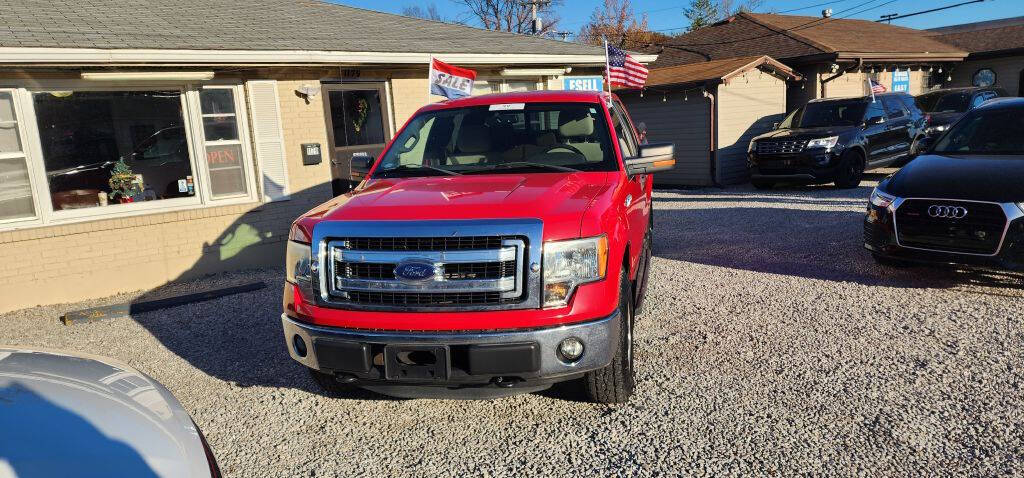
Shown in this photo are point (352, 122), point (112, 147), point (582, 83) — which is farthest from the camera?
point (582, 83)

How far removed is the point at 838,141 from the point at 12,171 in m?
12.6

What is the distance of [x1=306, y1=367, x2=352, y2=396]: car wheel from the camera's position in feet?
12.8

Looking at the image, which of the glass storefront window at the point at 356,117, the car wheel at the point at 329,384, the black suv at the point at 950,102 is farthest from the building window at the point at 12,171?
the black suv at the point at 950,102

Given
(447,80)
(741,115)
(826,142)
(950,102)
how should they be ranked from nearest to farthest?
(447,80), (826,142), (741,115), (950,102)

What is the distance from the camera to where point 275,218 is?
859 centimetres

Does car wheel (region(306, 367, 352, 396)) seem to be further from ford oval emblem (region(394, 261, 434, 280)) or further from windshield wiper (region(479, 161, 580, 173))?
windshield wiper (region(479, 161, 580, 173))

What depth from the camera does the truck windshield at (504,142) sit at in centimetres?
455

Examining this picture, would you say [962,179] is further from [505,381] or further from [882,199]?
[505,381]

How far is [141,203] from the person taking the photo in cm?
784

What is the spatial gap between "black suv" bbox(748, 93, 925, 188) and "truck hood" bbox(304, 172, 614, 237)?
9.80m

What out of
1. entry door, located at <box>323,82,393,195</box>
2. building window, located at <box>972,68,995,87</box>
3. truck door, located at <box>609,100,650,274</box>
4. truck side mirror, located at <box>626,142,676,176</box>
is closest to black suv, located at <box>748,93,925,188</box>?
entry door, located at <box>323,82,393,195</box>

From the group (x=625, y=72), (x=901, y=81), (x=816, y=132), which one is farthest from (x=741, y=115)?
(x=901, y=81)

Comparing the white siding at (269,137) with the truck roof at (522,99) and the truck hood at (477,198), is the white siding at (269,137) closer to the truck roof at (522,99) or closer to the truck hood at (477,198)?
the truck roof at (522,99)

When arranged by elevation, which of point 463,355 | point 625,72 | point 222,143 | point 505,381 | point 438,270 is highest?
point 625,72
